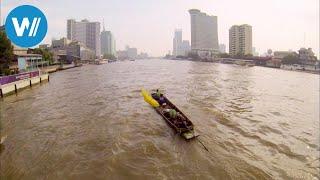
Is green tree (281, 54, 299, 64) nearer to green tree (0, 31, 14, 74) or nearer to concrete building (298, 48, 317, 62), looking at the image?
concrete building (298, 48, 317, 62)

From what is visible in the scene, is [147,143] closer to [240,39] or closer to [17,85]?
[17,85]

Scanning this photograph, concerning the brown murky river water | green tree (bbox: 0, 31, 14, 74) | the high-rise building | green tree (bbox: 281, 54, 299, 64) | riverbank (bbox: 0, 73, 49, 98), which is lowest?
the brown murky river water

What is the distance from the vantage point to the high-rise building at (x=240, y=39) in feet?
599

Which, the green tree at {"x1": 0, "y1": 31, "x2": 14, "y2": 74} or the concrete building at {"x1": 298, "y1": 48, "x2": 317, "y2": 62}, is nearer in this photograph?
the green tree at {"x1": 0, "y1": 31, "x2": 14, "y2": 74}

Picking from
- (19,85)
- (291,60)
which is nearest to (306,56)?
(291,60)

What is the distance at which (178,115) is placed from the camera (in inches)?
769

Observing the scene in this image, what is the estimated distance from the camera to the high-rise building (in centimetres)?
18262

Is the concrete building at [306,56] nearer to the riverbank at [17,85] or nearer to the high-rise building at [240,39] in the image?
the high-rise building at [240,39]

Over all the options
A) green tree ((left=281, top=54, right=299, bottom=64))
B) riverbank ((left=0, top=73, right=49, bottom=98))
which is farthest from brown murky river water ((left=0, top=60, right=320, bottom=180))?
green tree ((left=281, top=54, right=299, bottom=64))

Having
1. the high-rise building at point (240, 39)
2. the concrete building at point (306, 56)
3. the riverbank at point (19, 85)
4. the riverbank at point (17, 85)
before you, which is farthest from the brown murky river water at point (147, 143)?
the high-rise building at point (240, 39)

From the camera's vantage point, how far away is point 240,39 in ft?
608

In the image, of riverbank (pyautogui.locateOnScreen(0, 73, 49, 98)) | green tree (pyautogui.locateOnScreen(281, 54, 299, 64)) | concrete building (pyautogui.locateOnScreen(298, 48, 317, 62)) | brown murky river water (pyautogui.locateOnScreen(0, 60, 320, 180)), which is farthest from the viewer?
green tree (pyautogui.locateOnScreen(281, 54, 299, 64))

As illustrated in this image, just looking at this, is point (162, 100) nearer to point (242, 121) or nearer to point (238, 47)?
point (242, 121)

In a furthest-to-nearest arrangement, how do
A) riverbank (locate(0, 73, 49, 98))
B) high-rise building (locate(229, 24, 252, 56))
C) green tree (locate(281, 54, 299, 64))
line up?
high-rise building (locate(229, 24, 252, 56)), green tree (locate(281, 54, 299, 64)), riverbank (locate(0, 73, 49, 98))
